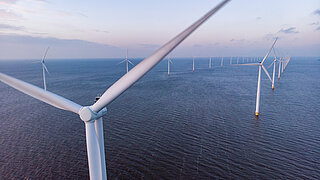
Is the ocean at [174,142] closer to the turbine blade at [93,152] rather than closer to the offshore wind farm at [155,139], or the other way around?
the offshore wind farm at [155,139]

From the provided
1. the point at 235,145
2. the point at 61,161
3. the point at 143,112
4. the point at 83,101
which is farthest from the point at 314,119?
the point at 83,101

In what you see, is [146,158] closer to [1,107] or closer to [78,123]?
[78,123]

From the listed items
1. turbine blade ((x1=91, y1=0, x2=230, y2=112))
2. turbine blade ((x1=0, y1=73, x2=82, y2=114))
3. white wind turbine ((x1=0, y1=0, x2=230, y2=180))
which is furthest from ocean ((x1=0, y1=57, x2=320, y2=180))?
turbine blade ((x1=91, y1=0, x2=230, y2=112))

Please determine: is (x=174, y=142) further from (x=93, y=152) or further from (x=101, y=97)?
(x=101, y=97)

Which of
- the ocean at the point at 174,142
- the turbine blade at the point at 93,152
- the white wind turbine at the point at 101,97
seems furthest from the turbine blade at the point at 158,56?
the ocean at the point at 174,142

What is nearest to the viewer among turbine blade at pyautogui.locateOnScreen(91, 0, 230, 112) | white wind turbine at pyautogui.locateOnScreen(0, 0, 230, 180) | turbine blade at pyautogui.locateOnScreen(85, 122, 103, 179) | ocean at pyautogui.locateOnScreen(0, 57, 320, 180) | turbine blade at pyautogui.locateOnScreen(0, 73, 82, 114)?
turbine blade at pyautogui.locateOnScreen(91, 0, 230, 112)

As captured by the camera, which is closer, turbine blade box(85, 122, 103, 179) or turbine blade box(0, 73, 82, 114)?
turbine blade box(0, 73, 82, 114)

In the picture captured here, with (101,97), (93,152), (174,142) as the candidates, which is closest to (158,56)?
(101,97)

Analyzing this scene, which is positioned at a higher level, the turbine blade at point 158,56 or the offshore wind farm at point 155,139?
the turbine blade at point 158,56

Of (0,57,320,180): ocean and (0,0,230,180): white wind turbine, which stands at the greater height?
(0,0,230,180): white wind turbine

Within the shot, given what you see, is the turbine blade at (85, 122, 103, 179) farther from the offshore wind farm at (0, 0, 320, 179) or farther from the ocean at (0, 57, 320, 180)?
the ocean at (0, 57, 320, 180)
